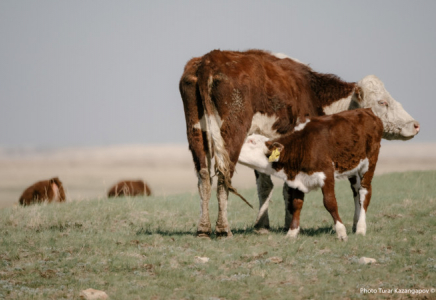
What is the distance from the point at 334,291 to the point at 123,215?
22.1 feet

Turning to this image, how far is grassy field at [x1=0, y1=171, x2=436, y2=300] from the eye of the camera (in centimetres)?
662

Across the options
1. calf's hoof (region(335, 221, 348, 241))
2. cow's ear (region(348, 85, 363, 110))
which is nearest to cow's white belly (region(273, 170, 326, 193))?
calf's hoof (region(335, 221, 348, 241))

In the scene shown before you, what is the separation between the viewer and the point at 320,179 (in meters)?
8.91

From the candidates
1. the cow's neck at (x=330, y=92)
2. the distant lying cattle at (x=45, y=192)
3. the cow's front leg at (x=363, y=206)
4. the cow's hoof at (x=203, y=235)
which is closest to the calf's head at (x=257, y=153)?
the cow's hoof at (x=203, y=235)

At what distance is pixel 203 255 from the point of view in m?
8.05

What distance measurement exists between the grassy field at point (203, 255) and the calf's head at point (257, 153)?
1.21 metres

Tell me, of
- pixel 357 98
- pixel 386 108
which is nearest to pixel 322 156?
pixel 357 98

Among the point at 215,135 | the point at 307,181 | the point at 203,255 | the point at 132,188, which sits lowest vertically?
the point at 203,255

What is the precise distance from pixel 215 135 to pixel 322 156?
181 centimetres

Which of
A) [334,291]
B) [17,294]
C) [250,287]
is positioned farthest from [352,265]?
[17,294]

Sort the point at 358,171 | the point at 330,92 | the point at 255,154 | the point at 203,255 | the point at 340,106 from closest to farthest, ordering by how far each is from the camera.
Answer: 1. the point at 203,255
2. the point at 255,154
3. the point at 358,171
4. the point at 330,92
5. the point at 340,106

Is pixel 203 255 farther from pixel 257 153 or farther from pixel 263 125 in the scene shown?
pixel 263 125

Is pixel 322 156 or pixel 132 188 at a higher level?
pixel 322 156

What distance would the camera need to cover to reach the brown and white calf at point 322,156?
900 centimetres
